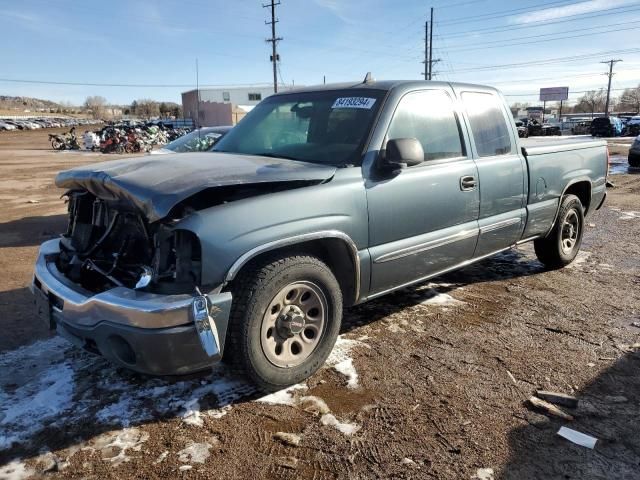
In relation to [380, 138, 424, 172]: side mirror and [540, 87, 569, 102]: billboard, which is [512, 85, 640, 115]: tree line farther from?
[380, 138, 424, 172]: side mirror

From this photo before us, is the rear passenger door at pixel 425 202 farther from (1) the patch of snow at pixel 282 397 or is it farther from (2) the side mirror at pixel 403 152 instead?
(1) the patch of snow at pixel 282 397

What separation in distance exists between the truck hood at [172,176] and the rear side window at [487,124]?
5.77ft

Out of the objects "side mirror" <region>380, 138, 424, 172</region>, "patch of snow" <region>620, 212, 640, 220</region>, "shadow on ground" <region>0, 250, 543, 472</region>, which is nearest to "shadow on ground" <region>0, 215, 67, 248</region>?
"shadow on ground" <region>0, 250, 543, 472</region>

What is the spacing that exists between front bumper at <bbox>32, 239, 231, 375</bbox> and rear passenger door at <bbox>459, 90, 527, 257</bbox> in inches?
103

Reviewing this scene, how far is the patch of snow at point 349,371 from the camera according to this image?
3.26m

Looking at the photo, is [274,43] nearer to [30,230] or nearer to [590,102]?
[30,230]

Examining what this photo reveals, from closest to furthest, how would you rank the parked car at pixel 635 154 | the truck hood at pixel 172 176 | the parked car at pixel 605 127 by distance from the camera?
the truck hood at pixel 172 176, the parked car at pixel 635 154, the parked car at pixel 605 127

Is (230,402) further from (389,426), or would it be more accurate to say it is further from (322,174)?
(322,174)

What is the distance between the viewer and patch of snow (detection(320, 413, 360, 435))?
276cm

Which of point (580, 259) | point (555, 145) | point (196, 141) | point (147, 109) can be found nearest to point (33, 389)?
point (555, 145)

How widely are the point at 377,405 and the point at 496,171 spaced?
7.92 feet

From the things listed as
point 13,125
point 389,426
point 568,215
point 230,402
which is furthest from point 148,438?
point 13,125

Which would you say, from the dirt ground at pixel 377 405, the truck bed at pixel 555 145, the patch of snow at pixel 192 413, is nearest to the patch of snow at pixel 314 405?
the dirt ground at pixel 377 405

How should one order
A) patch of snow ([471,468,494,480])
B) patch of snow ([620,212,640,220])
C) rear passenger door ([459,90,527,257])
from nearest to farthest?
patch of snow ([471,468,494,480]), rear passenger door ([459,90,527,257]), patch of snow ([620,212,640,220])
